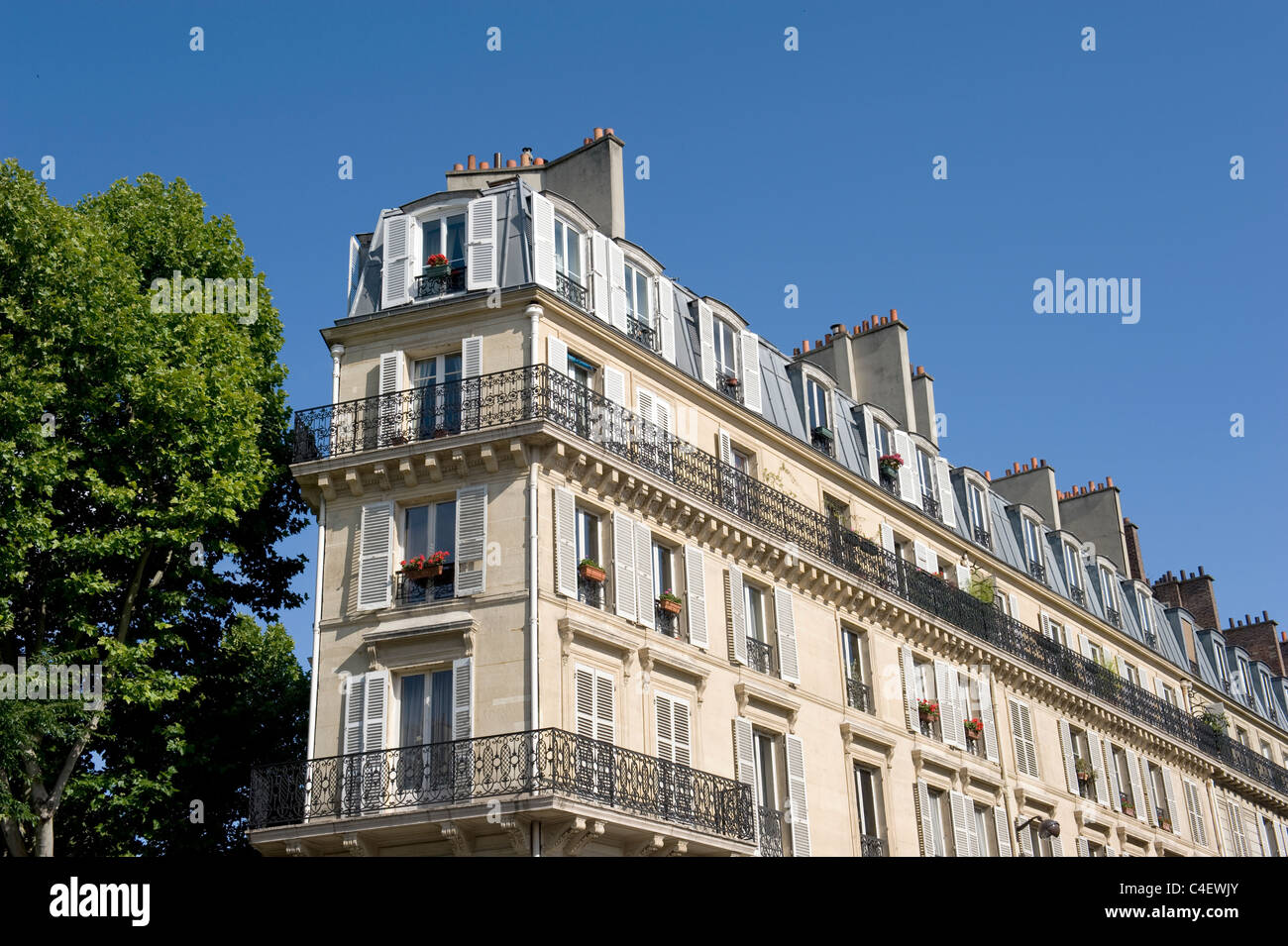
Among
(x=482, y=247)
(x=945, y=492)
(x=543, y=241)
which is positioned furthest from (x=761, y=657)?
(x=945, y=492)

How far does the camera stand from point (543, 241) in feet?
71.4

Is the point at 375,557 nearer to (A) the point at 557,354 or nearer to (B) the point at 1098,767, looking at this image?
(A) the point at 557,354

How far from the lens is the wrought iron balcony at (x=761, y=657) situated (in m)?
22.9

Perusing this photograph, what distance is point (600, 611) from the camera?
2011 centimetres

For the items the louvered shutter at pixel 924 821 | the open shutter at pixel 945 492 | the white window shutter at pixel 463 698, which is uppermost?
the open shutter at pixel 945 492

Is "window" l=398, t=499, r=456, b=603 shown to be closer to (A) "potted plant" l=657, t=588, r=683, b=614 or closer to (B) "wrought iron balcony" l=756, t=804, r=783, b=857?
(A) "potted plant" l=657, t=588, r=683, b=614

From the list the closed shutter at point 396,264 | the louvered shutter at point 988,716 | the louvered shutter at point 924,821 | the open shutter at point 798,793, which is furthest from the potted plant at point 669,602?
the louvered shutter at point 988,716

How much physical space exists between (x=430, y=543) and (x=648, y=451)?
3.77m

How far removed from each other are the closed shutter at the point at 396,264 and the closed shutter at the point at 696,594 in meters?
5.90

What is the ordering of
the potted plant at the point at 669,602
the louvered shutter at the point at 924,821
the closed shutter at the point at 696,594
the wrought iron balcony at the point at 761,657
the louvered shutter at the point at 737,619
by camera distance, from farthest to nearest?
the louvered shutter at the point at 924,821, the wrought iron balcony at the point at 761,657, the louvered shutter at the point at 737,619, the closed shutter at the point at 696,594, the potted plant at the point at 669,602

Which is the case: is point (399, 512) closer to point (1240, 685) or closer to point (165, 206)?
point (165, 206)

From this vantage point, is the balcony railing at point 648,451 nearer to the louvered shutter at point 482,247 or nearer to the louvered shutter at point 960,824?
the louvered shutter at point 482,247
